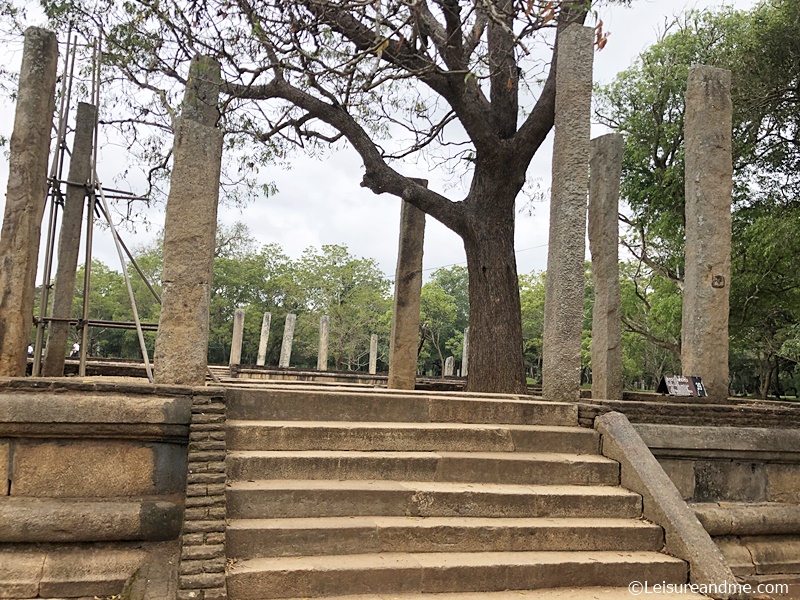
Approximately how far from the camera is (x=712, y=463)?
5.12 metres

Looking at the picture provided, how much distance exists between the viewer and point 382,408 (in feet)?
15.8

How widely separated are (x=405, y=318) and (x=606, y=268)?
9.03ft

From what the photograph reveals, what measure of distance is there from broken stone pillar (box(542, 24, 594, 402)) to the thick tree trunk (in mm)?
2843

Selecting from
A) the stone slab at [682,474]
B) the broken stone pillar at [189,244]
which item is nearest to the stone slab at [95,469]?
the broken stone pillar at [189,244]

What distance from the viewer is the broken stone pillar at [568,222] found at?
5.58 meters

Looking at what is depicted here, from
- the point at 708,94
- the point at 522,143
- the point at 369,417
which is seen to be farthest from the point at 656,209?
the point at 369,417

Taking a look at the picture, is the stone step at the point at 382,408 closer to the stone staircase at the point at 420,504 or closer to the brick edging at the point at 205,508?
the stone staircase at the point at 420,504

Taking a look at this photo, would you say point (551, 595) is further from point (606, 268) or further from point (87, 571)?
point (606, 268)

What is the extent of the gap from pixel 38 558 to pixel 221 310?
104ft

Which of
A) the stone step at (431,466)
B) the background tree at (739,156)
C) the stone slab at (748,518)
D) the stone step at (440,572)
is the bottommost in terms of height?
the stone step at (440,572)

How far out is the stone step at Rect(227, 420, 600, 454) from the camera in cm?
426

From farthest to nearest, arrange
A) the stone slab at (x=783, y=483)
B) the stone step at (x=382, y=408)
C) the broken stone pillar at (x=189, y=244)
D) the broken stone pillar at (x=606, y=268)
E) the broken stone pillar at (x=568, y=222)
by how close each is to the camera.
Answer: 1. the broken stone pillar at (x=606, y=268)
2. the broken stone pillar at (x=568, y=222)
3. the stone slab at (x=783, y=483)
4. the broken stone pillar at (x=189, y=244)
5. the stone step at (x=382, y=408)

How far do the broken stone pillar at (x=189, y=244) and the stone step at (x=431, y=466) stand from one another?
99 cm

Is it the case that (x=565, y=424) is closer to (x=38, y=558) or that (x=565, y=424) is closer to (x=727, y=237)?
(x=727, y=237)
